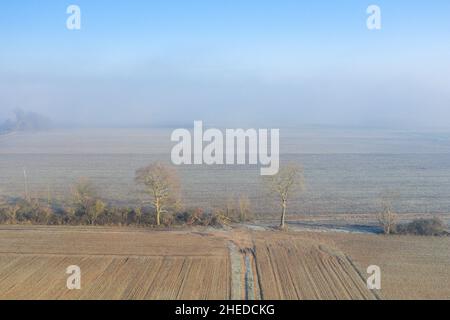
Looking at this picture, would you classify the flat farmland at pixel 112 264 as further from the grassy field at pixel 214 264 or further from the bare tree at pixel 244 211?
the bare tree at pixel 244 211

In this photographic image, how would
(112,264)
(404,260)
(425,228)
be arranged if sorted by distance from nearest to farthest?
(112,264)
(404,260)
(425,228)

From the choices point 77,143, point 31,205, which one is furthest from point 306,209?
point 77,143

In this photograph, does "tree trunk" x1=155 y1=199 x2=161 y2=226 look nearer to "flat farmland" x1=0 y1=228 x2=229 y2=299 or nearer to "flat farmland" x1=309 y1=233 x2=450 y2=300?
"flat farmland" x1=0 y1=228 x2=229 y2=299

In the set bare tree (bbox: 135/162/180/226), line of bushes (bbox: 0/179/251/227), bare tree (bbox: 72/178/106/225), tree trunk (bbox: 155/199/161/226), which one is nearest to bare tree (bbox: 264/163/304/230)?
line of bushes (bbox: 0/179/251/227)

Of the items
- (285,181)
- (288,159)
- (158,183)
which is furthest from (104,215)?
(288,159)

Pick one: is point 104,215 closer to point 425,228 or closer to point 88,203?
point 88,203

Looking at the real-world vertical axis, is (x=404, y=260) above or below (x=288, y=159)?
below

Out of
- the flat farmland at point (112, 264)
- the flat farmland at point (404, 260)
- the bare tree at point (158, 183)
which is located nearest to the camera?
the flat farmland at point (112, 264)

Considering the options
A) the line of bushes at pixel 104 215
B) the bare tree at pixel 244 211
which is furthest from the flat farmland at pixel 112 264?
the bare tree at pixel 244 211
